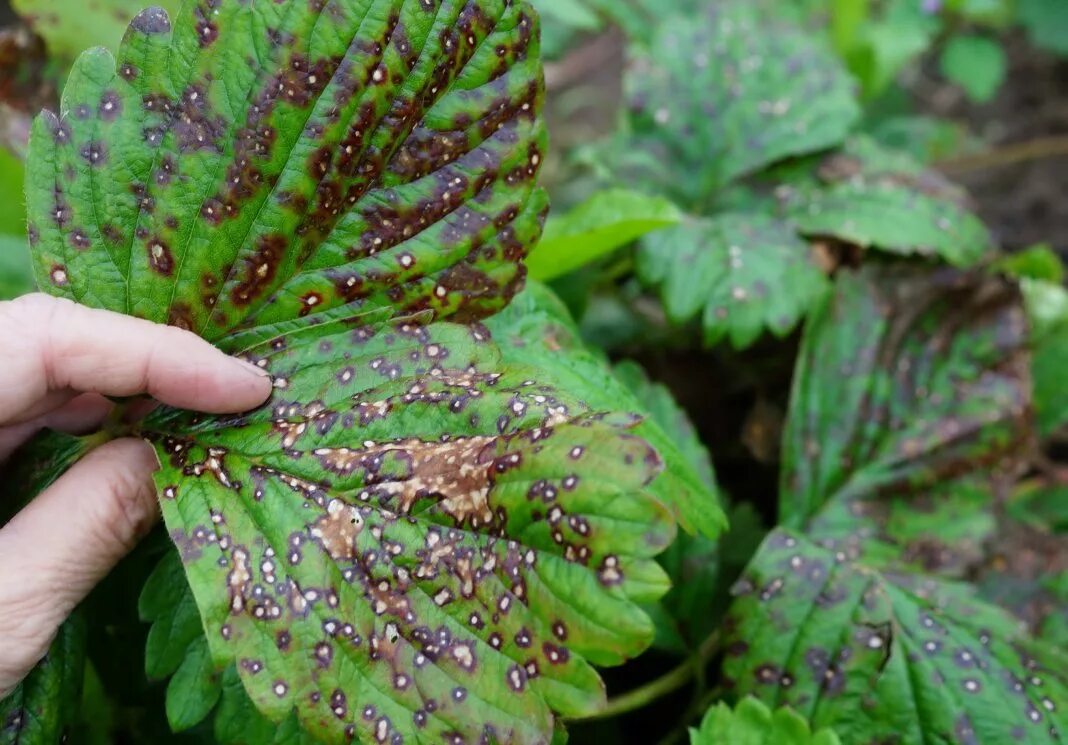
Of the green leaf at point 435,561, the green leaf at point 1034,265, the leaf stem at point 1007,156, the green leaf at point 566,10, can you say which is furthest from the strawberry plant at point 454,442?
the leaf stem at point 1007,156

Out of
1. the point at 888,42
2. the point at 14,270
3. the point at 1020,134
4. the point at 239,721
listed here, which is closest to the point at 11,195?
the point at 14,270

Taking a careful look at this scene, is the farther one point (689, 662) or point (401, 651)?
point (689, 662)

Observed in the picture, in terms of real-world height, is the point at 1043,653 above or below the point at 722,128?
below

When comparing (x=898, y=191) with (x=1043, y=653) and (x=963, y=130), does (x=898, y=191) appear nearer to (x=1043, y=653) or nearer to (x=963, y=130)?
(x=1043, y=653)

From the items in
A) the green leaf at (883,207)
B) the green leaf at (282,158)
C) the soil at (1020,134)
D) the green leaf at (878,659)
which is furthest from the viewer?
the soil at (1020,134)

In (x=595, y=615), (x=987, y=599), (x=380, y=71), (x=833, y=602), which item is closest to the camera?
(x=595, y=615)

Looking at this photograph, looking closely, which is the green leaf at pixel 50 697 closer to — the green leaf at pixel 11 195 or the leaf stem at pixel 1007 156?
the green leaf at pixel 11 195

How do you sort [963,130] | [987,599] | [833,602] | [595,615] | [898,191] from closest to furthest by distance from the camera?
1. [595,615]
2. [833,602]
3. [987,599]
4. [898,191]
5. [963,130]

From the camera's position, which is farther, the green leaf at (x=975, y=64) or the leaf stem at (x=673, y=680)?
the green leaf at (x=975, y=64)

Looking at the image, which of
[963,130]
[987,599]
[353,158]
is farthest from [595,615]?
[963,130]
